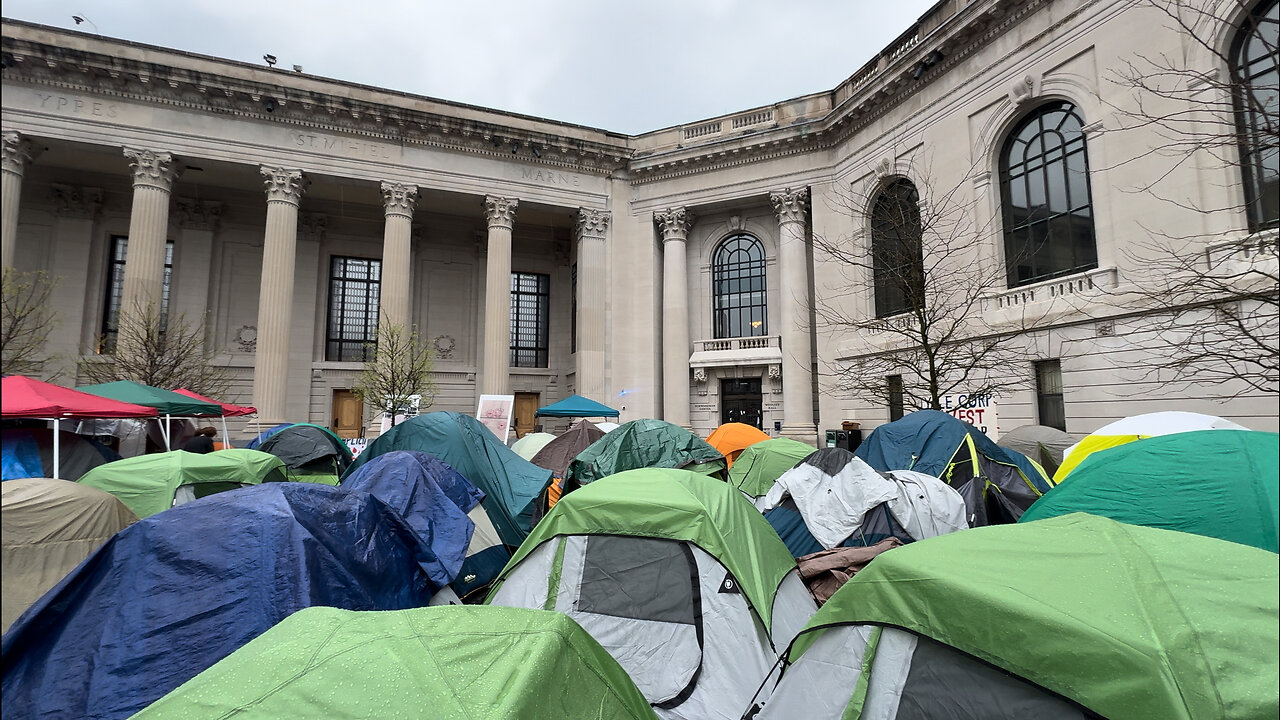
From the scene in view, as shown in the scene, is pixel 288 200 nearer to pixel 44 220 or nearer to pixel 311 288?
pixel 311 288

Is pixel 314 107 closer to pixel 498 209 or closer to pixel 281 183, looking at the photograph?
pixel 281 183

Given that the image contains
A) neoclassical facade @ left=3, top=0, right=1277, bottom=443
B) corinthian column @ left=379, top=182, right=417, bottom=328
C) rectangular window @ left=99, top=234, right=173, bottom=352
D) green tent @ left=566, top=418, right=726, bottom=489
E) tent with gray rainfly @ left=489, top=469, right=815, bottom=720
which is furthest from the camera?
rectangular window @ left=99, top=234, right=173, bottom=352

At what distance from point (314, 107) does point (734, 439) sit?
1872cm

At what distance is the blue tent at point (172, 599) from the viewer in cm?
373

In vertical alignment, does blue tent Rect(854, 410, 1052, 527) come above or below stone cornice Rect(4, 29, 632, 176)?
below

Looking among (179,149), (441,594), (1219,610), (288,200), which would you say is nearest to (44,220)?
(179,149)

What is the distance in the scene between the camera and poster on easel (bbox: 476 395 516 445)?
1780 centimetres

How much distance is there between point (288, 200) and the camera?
21.6 metres

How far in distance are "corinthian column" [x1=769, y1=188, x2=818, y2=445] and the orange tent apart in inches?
294

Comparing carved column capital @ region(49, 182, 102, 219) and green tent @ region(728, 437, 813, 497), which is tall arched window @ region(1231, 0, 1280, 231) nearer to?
green tent @ region(728, 437, 813, 497)

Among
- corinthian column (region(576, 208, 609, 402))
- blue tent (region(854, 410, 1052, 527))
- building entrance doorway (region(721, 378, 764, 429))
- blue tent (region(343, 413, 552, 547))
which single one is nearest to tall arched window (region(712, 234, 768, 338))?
building entrance doorway (region(721, 378, 764, 429))

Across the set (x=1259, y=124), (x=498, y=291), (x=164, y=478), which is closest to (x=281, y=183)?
(x=498, y=291)

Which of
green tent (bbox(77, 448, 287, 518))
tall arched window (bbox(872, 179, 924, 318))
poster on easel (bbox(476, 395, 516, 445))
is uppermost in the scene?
tall arched window (bbox(872, 179, 924, 318))

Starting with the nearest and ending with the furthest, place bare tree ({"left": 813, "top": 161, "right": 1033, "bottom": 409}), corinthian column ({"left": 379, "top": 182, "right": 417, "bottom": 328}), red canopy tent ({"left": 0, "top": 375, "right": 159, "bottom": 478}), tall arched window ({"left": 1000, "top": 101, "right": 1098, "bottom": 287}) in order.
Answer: red canopy tent ({"left": 0, "top": 375, "right": 159, "bottom": 478})
bare tree ({"left": 813, "top": 161, "right": 1033, "bottom": 409})
tall arched window ({"left": 1000, "top": 101, "right": 1098, "bottom": 287})
corinthian column ({"left": 379, "top": 182, "right": 417, "bottom": 328})
